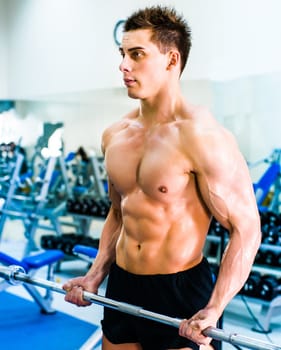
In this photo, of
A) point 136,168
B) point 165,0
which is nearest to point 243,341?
point 136,168

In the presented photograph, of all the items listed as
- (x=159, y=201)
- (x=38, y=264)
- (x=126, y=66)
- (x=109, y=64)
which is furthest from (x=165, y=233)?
(x=109, y=64)

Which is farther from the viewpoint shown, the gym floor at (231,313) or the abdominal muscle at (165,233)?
the gym floor at (231,313)

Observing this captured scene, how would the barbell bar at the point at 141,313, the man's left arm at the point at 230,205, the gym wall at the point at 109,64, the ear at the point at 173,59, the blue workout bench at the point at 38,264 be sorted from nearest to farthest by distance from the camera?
the barbell bar at the point at 141,313 < the man's left arm at the point at 230,205 < the ear at the point at 173,59 < the blue workout bench at the point at 38,264 < the gym wall at the point at 109,64

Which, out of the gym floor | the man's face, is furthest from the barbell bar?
the gym floor

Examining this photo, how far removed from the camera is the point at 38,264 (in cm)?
299

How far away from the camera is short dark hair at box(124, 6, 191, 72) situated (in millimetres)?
1280

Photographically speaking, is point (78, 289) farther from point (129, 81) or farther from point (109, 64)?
point (109, 64)

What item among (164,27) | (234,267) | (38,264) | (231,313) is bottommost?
(231,313)

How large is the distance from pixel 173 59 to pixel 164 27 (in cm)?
8

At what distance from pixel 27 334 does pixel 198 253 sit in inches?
76.6

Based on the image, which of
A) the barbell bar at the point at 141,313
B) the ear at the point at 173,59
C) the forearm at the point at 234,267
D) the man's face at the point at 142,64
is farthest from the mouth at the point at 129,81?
the barbell bar at the point at 141,313

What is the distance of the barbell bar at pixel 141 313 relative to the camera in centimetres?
104

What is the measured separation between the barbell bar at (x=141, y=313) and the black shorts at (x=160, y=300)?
9 centimetres

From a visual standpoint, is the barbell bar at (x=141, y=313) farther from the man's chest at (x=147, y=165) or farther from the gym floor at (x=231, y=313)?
the gym floor at (x=231, y=313)
